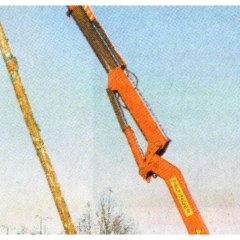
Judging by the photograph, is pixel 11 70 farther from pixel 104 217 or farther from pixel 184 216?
pixel 104 217

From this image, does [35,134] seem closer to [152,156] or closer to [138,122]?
[138,122]

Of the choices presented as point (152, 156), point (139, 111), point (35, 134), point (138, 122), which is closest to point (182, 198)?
point (152, 156)

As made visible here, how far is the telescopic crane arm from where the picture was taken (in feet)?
23.1

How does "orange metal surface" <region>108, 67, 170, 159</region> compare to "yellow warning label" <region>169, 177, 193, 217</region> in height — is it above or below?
above

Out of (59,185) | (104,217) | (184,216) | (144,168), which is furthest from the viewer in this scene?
(104,217)

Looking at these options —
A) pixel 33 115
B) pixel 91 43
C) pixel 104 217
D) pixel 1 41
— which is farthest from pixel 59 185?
pixel 104 217

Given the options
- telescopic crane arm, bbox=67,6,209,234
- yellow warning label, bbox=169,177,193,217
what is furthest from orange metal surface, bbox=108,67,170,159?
yellow warning label, bbox=169,177,193,217

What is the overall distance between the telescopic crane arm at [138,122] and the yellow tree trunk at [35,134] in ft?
6.97

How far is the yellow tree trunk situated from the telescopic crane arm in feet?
6.97

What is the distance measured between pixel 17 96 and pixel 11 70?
419 mm

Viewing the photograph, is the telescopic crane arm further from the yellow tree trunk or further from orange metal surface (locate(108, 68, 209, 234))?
the yellow tree trunk

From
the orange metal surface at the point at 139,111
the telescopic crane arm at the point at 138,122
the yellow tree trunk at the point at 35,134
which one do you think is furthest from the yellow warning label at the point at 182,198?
the yellow tree trunk at the point at 35,134

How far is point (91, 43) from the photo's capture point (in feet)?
26.0

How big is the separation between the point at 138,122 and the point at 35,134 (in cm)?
229
